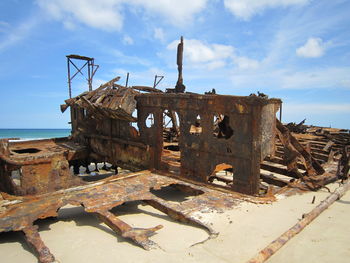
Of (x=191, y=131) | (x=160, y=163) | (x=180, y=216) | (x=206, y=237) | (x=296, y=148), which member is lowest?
(x=206, y=237)

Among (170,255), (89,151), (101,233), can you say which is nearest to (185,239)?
(170,255)

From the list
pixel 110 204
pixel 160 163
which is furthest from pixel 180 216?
pixel 160 163

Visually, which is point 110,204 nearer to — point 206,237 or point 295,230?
point 206,237

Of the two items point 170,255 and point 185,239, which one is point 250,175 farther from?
point 170,255

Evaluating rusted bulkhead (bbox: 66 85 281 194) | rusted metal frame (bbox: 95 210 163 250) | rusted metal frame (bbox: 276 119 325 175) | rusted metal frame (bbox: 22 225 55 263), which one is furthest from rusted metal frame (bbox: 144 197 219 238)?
rusted metal frame (bbox: 276 119 325 175)

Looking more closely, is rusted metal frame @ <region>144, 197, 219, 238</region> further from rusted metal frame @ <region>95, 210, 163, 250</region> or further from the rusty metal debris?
rusted metal frame @ <region>95, 210, 163, 250</region>

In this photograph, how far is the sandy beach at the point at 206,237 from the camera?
3.60m

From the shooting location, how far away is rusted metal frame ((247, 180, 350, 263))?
3.29 metres

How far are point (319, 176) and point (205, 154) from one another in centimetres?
332

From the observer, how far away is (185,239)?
4.17 m

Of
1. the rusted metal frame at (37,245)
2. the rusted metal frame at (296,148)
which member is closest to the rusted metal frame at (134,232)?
the rusted metal frame at (37,245)

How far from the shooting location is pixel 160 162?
25.2ft

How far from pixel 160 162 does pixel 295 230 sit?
4347 mm

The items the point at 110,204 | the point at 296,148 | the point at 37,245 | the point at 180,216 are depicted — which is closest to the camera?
the point at 37,245
